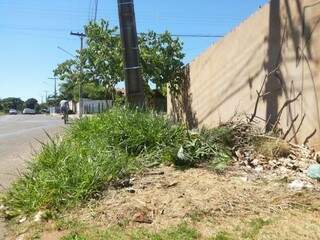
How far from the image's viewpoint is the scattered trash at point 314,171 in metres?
6.33

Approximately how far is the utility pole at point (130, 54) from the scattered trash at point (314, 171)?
455cm

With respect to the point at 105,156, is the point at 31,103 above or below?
below

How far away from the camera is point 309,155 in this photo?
7.39 metres

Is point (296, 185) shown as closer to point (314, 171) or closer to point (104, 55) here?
point (314, 171)

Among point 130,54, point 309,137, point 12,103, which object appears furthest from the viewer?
point 12,103

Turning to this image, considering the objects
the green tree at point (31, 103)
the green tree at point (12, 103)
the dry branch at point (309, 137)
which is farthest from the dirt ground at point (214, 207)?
the green tree at point (12, 103)

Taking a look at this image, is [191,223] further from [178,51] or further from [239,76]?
[178,51]

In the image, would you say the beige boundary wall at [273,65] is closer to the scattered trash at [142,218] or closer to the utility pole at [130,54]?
the utility pole at [130,54]

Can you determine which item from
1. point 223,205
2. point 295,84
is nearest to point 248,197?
point 223,205

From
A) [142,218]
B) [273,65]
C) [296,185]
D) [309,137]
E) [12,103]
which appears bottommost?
[12,103]

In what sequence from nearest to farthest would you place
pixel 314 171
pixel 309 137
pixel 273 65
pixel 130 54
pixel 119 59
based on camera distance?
pixel 314 171 → pixel 309 137 → pixel 273 65 → pixel 130 54 → pixel 119 59

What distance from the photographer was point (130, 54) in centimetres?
1046

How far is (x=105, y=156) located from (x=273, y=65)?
3.52m

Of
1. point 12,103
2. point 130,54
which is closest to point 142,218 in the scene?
point 130,54
